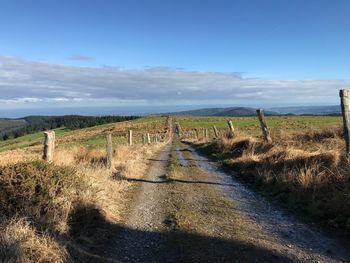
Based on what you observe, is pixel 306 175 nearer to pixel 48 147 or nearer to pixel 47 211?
pixel 47 211

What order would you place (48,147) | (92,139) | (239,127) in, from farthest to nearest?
1. (239,127)
2. (92,139)
3. (48,147)

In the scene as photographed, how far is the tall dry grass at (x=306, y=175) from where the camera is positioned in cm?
777

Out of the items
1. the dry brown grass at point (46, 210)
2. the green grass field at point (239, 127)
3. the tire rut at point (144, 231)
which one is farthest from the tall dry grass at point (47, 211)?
the green grass field at point (239, 127)

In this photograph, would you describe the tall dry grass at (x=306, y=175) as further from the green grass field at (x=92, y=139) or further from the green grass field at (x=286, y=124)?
the green grass field at (x=92, y=139)

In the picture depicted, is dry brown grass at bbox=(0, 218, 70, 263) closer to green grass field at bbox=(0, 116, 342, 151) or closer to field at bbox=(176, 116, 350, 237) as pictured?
field at bbox=(176, 116, 350, 237)

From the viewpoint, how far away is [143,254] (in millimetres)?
6250

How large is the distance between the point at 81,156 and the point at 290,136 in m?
11.0

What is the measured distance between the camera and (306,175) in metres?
9.55

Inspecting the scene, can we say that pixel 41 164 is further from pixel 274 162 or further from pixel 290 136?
pixel 290 136

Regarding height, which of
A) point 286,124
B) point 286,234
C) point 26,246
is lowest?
point 286,234

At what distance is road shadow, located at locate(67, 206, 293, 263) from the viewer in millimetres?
5902

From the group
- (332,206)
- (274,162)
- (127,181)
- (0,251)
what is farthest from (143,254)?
(274,162)

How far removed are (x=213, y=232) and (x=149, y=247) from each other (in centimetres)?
135

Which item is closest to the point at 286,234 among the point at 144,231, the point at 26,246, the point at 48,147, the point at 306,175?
the point at 144,231
